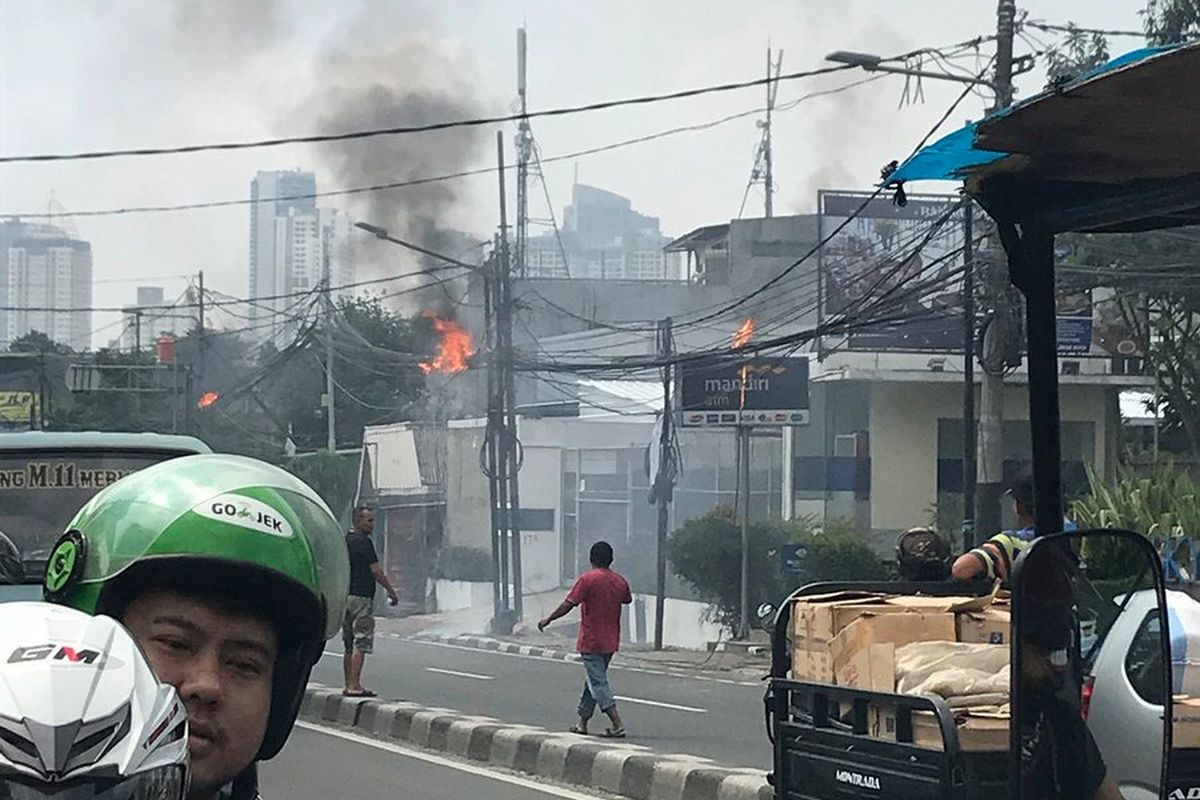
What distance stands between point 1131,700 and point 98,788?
2.69 metres

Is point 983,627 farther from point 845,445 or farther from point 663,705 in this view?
point 845,445

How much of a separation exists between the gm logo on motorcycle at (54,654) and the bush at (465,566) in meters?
37.9

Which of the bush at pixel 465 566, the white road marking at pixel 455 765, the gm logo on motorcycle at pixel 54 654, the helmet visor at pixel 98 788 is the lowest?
the white road marking at pixel 455 765

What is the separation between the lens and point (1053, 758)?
3.43m

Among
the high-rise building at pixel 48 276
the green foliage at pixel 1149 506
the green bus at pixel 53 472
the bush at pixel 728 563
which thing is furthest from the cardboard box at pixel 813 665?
the high-rise building at pixel 48 276

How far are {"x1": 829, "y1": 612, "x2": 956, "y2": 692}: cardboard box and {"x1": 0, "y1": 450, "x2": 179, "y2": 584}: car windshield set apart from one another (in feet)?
16.1

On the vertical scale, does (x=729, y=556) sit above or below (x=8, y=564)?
below

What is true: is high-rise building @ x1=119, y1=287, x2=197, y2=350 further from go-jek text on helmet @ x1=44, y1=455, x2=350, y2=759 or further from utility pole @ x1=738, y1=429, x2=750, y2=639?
go-jek text on helmet @ x1=44, y1=455, x2=350, y2=759

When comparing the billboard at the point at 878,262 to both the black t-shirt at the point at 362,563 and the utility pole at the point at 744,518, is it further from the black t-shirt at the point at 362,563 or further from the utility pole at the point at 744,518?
the black t-shirt at the point at 362,563

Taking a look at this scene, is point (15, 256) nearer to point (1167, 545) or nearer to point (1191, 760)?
point (1167, 545)

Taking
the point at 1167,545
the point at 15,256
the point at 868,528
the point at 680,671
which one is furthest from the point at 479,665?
the point at 15,256

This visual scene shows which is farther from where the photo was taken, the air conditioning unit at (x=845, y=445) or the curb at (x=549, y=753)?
the air conditioning unit at (x=845, y=445)

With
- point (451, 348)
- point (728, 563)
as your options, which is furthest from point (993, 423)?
point (451, 348)

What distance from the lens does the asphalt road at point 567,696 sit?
13.4 meters
